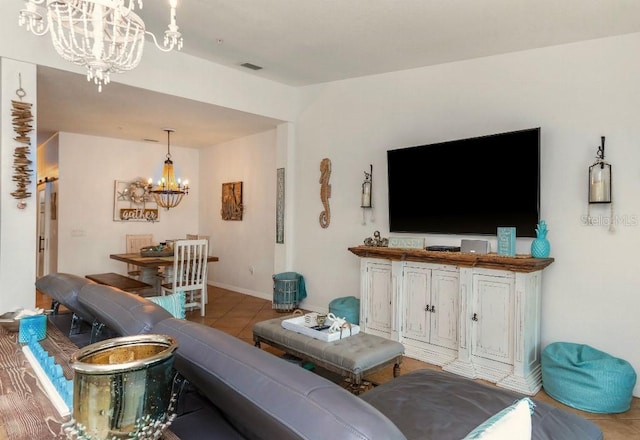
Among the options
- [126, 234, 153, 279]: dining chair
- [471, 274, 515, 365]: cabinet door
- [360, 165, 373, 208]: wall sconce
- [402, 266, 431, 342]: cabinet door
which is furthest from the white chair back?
[471, 274, 515, 365]: cabinet door

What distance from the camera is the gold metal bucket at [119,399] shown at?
822 mm

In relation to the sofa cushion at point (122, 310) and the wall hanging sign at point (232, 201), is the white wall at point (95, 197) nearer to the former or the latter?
the wall hanging sign at point (232, 201)

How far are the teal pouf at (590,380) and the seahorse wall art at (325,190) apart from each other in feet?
9.70

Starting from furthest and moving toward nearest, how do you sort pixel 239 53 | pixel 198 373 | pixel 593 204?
pixel 239 53 < pixel 593 204 < pixel 198 373

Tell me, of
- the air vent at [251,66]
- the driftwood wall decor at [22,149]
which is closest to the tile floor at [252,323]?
the driftwood wall decor at [22,149]

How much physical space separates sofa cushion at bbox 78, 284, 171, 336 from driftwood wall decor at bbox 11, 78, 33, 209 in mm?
1959

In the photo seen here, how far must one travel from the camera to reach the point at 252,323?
15.8 feet

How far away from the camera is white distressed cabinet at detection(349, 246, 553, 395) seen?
314 centimetres

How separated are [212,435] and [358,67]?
408 cm

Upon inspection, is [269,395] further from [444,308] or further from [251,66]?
[251,66]

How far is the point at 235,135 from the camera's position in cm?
656

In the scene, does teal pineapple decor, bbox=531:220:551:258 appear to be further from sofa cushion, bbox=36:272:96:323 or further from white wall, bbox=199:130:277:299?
white wall, bbox=199:130:277:299

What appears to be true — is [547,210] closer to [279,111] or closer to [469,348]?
[469,348]

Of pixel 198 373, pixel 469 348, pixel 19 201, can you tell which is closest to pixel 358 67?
pixel 469 348
